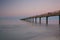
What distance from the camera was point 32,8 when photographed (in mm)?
2252

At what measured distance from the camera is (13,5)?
7.39 feet

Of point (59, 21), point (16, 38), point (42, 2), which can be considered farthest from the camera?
point (59, 21)

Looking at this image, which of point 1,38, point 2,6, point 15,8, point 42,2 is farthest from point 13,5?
point 1,38

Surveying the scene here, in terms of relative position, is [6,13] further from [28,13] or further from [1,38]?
[1,38]

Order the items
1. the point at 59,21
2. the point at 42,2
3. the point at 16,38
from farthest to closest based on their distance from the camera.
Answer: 1. the point at 59,21
2. the point at 42,2
3. the point at 16,38

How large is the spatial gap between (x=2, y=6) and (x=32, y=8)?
2.00ft

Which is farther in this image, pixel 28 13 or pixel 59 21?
pixel 59 21

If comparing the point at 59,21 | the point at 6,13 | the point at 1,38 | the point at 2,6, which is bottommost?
the point at 1,38

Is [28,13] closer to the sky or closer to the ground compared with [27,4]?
closer to the ground

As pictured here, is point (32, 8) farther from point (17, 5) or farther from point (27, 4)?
point (17, 5)

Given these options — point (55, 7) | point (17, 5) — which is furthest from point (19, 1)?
point (55, 7)

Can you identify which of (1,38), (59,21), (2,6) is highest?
(2,6)

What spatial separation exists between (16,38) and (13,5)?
0.83 meters

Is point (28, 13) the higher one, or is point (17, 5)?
point (17, 5)
